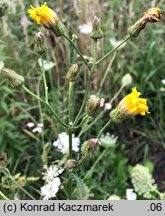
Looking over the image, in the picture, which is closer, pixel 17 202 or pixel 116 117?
pixel 116 117

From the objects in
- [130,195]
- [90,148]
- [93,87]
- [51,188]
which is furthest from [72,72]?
[93,87]

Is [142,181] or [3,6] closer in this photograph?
[3,6]

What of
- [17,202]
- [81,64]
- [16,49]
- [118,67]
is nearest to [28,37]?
[16,49]

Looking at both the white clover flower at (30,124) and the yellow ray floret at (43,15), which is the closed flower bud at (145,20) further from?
the white clover flower at (30,124)

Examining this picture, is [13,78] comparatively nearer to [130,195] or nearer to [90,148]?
[90,148]

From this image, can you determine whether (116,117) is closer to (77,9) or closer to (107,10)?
(77,9)

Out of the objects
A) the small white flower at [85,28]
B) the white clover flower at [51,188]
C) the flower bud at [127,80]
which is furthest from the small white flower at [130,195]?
the small white flower at [85,28]
